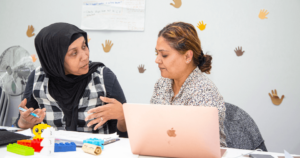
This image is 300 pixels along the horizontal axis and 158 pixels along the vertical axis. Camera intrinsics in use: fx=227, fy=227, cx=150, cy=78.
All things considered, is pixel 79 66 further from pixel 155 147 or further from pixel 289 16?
pixel 289 16

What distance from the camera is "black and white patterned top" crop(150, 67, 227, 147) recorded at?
1119 millimetres

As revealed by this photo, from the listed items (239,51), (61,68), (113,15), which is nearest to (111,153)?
(61,68)

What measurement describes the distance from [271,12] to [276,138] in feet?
3.42

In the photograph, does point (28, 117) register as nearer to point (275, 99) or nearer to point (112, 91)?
point (112, 91)

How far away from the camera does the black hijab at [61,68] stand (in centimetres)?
125

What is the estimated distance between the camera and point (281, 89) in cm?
186

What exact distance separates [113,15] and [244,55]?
124cm

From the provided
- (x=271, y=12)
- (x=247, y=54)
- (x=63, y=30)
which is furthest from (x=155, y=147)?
(x=271, y=12)

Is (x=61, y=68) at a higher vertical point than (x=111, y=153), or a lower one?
higher

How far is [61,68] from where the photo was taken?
1280 millimetres

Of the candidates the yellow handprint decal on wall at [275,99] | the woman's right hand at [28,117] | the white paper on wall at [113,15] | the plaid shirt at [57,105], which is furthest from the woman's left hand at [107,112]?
the yellow handprint decal on wall at [275,99]

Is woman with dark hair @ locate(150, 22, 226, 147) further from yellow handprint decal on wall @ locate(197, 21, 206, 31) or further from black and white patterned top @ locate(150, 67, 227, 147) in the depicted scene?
yellow handprint decal on wall @ locate(197, 21, 206, 31)

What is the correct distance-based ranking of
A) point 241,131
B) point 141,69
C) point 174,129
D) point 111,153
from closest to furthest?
1. point 174,129
2. point 111,153
3. point 241,131
4. point 141,69

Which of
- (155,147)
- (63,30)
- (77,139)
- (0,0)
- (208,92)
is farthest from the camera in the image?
(0,0)
